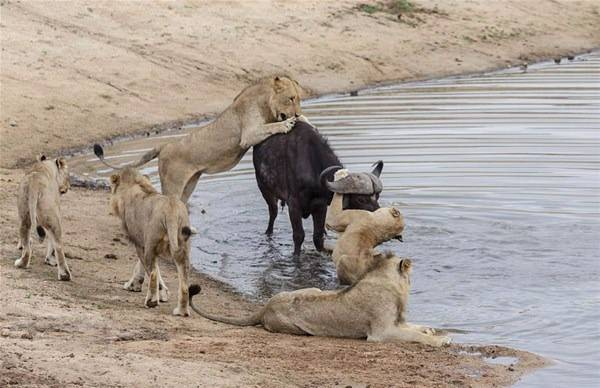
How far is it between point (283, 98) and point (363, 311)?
391 centimetres

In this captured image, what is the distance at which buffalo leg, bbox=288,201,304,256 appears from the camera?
12602 mm

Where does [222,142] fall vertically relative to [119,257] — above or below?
above

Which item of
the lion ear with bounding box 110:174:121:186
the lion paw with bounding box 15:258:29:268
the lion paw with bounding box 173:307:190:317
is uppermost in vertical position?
the lion ear with bounding box 110:174:121:186

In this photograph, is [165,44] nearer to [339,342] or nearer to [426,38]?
[426,38]

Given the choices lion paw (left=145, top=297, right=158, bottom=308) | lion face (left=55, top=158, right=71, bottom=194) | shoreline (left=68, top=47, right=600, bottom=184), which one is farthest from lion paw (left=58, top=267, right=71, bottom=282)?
shoreline (left=68, top=47, right=600, bottom=184)

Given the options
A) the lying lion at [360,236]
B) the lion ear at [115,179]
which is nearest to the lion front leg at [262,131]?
the lying lion at [360,236]

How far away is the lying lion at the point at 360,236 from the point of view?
10.7 metres

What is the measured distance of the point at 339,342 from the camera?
9.37 meters

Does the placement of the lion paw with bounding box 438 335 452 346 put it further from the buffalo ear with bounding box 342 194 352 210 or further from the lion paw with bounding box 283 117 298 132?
the lion paw with bounding box 283 117 298 132

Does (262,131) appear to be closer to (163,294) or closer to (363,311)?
(163,294)

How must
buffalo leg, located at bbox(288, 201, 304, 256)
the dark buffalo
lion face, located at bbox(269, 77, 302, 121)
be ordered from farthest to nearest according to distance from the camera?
lion face, located at bbox(269, 77, 302, 121) < buffalo leg, located at bbox(288, 201, 304, 256) < the dark buffalo

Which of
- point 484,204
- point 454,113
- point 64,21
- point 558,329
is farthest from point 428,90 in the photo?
point 558,329

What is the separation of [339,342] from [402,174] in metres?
6.97

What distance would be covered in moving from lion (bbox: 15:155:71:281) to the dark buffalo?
2446mm
